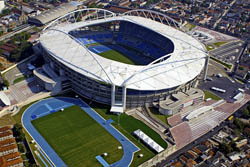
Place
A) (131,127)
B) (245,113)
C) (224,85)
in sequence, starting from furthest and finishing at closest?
(224,85)
(245,113)
(131,127)

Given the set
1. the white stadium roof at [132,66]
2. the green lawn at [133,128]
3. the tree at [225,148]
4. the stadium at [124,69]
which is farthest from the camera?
the white stadium roof at [132,66]

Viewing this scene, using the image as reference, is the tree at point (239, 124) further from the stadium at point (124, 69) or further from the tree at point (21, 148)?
the tree at point (21, 148)

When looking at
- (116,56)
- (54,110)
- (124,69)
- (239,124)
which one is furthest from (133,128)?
(116,56)

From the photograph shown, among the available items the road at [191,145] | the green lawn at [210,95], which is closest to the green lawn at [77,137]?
the road at [191,145]

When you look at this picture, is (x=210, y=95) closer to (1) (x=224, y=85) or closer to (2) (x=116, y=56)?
(1) (x=224, y=85)

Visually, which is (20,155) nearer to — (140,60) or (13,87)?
(13,87)

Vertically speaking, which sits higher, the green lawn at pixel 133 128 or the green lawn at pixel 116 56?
the green lawn at pixel 116 56
